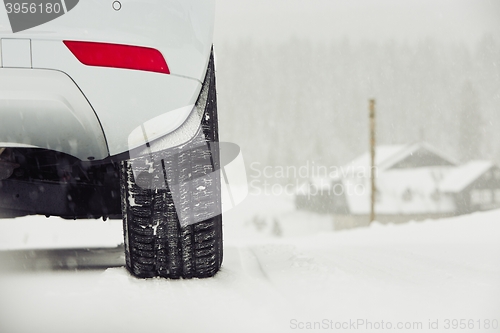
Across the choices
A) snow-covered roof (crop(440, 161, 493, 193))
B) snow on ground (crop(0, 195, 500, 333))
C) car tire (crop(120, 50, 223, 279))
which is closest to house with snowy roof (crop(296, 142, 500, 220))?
snow-covered roof (crop(440, 161, 493, 193))

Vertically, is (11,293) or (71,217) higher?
(71,217)

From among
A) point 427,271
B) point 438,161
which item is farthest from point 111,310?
point 438,161

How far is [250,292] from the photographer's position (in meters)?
2.02

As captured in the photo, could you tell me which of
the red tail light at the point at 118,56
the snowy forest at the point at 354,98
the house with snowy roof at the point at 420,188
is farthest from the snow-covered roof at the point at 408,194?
the red tail light at the point at 118,56

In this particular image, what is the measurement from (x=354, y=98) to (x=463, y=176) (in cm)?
2289

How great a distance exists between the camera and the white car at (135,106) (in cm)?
158

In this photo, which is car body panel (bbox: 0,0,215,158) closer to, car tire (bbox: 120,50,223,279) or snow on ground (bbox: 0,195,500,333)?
car tire (bbox: 120,50,223,279)

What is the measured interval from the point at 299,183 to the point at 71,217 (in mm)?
46016

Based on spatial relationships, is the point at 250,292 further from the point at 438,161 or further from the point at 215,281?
the point at 438,161

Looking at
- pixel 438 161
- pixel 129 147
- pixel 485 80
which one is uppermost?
pixel 129 147

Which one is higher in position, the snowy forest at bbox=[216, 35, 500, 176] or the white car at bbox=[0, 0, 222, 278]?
the white car at bbox=[0, 0, 222, 278]

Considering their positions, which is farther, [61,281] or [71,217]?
[71,217]

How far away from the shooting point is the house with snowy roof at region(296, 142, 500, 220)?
105 ft

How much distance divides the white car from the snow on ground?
9.4 inches
